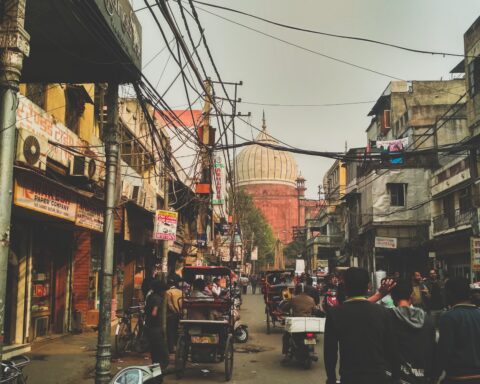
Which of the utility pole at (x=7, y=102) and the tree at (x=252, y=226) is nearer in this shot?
the utility pole at (x=7, y=102)

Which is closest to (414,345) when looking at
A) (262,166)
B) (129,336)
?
(129,336)

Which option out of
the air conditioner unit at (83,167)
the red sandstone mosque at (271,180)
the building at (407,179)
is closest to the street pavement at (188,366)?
the air conditioner unit at (83,167)

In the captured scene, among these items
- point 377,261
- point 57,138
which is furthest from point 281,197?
point 57,138

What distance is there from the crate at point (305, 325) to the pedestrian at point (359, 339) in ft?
19.7

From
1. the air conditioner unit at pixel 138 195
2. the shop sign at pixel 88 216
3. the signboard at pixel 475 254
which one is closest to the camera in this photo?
the shop sign at pixel 88 216

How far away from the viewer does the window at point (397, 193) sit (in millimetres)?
36469

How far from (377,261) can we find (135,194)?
25844 millimetres

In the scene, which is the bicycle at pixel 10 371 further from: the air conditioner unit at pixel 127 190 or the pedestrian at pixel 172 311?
the air conditioner unit at pixel 127 190

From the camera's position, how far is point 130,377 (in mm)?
4547

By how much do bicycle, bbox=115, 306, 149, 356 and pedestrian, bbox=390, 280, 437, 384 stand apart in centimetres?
790

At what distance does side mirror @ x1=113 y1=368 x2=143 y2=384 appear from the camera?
14.7ft

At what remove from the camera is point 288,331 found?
10.3 m

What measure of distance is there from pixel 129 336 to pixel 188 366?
2020 mm

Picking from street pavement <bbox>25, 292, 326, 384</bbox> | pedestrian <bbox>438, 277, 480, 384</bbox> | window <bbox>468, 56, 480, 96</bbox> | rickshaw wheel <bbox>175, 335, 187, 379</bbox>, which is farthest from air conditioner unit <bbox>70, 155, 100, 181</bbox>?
window <bbox>468, 56, 480, 96</bbox>
